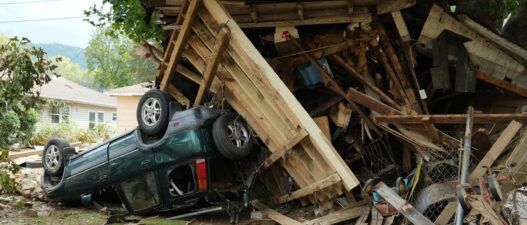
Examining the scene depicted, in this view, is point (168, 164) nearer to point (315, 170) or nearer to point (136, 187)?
point (136, 187)

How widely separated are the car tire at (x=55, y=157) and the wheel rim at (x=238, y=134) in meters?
3.80

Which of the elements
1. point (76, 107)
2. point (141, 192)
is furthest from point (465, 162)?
point (76, 107)

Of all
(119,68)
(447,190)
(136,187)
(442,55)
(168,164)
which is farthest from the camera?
(119,68)

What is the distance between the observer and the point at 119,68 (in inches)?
2253

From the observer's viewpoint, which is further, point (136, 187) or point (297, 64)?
point (297, 64)

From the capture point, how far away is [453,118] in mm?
5789

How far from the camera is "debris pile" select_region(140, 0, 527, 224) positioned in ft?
19.8

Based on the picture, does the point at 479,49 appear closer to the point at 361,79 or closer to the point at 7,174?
the point at 361,79

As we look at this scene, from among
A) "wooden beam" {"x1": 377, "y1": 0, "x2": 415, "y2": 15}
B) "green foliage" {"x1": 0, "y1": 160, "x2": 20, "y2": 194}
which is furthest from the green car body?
"wooden beam" {"x1": 377, "y1": 0, "x2": 415, "y2": 15}

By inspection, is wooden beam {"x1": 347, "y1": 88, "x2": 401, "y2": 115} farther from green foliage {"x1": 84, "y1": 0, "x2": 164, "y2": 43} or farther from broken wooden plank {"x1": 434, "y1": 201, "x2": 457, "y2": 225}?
green foliage {"x1": 84, "y1": 0, "x2": 164, "y2": 43}

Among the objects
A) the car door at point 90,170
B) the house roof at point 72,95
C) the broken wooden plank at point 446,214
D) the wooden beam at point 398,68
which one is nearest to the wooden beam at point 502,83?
the wooden beam at point 398,68

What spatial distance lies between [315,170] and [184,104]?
3.01m

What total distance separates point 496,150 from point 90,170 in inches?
254

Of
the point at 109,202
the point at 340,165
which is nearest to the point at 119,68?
the point at 109,202
